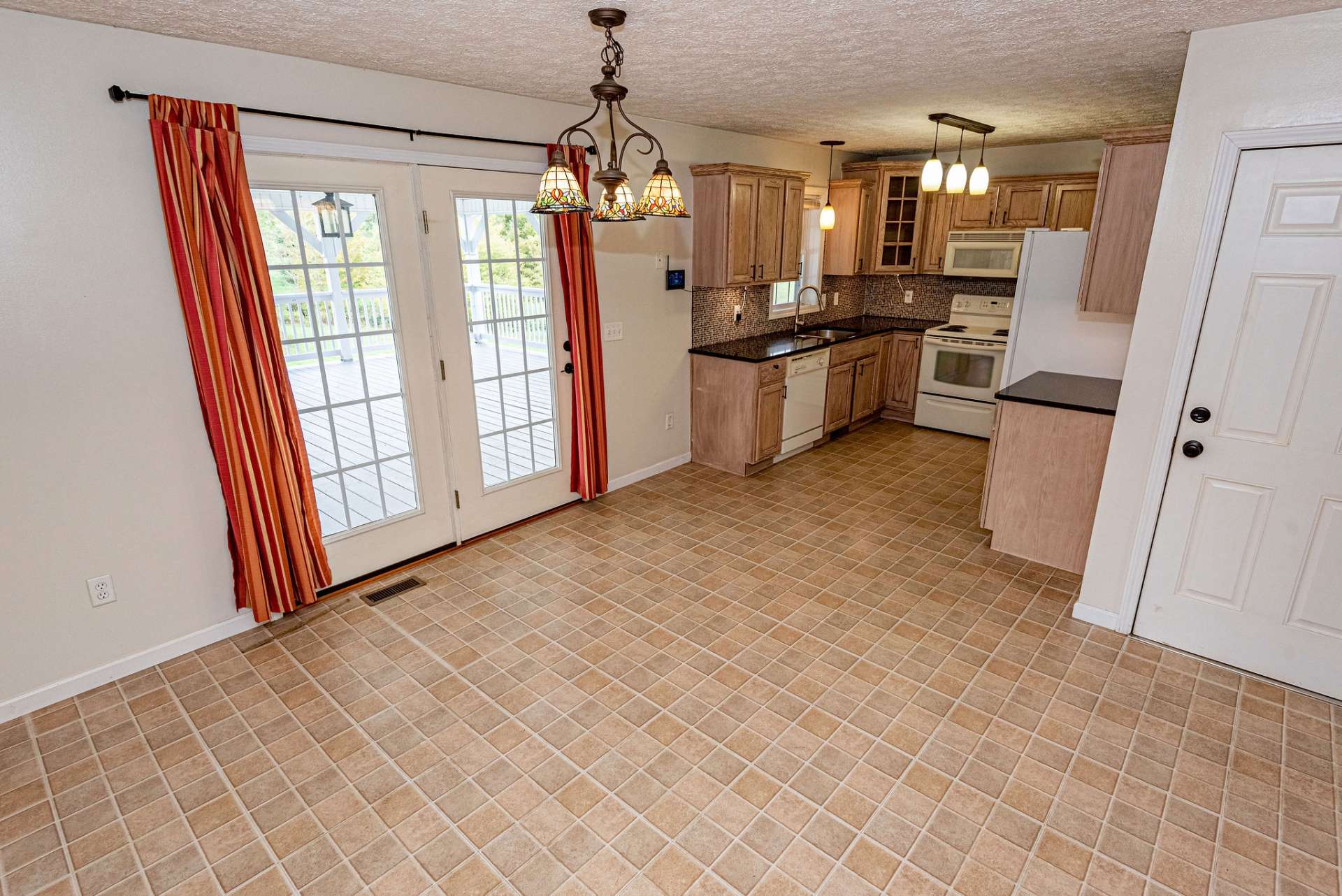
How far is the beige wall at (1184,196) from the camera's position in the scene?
2225 mm

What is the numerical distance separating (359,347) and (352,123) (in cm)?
102

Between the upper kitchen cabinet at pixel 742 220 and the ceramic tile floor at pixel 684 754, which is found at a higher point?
the upper kitchen cabinet at pixel 742 220

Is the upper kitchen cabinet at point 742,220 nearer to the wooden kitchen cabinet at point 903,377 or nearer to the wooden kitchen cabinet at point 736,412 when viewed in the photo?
the wooden kitchen cabinet at point 736,412

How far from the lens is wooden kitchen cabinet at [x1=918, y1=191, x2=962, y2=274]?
19.1 ft

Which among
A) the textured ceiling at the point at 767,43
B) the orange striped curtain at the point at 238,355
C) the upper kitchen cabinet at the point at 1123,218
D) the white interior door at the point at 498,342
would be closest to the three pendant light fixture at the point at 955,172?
the textured ceiling at the point at 767,43

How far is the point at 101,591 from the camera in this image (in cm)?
261

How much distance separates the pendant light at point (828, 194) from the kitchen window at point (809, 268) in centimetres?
15

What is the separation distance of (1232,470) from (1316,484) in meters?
0.25

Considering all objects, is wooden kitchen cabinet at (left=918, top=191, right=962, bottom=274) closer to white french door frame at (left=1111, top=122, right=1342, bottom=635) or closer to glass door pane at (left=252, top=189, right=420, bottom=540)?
white french door frame at (left=1111, top=122, right=1342, bottom=635)

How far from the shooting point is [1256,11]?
2.14 m

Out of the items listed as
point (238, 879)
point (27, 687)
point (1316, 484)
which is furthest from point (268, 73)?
point (1316, 484)

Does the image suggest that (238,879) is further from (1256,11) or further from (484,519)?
(1256,11)

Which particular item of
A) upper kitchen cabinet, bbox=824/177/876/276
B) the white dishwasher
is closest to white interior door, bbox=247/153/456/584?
the white dishwasher

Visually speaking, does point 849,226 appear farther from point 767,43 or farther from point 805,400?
point 767,43
